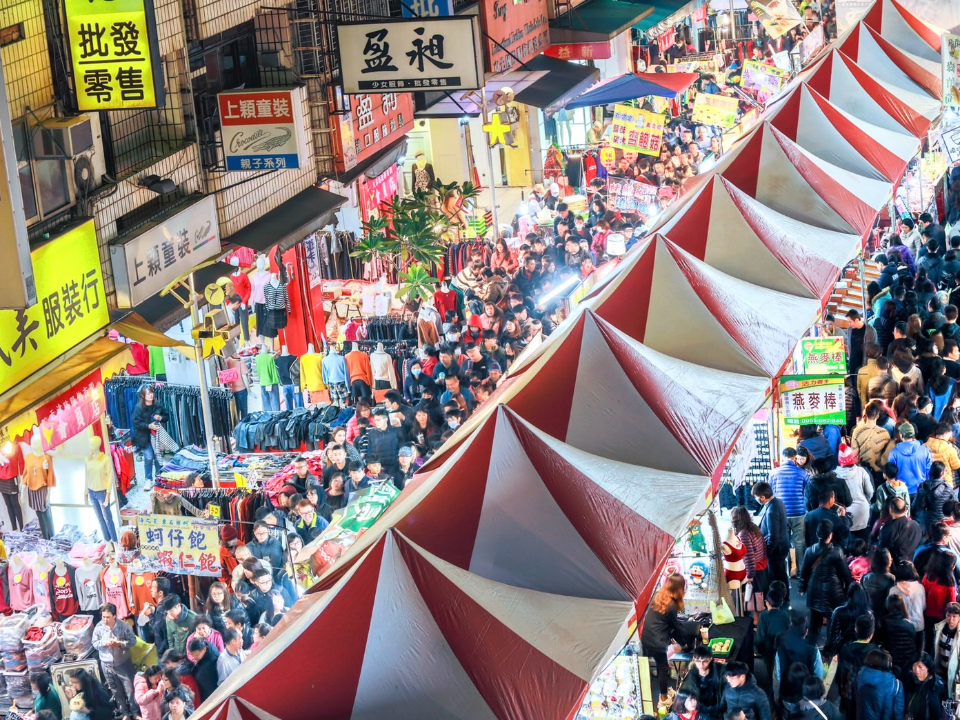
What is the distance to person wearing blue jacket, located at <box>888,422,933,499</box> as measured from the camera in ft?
36.6

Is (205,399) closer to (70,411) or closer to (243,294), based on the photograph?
(70,411)

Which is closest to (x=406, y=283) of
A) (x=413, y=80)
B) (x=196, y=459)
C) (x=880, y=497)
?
(x=413, y=80)

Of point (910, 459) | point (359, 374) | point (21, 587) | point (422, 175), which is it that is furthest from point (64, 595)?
point (422, 175)

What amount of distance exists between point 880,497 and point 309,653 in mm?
5807

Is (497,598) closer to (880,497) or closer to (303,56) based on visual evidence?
(880,497)

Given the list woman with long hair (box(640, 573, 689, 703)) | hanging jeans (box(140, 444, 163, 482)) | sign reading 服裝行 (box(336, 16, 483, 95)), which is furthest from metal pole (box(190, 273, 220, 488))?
woman with long hair (box(640, 573, 689, 703))

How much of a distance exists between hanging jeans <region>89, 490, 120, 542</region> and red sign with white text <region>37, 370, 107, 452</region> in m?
1.97

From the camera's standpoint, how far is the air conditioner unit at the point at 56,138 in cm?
1060

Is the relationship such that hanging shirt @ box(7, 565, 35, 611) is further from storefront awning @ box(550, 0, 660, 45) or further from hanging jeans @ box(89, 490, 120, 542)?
storefront awning @ box(550, 0, 660, 45)

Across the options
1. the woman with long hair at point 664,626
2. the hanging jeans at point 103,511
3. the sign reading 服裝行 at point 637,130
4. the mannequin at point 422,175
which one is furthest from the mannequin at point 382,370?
the mannequin at point 422,175

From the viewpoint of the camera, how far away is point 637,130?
21.2 meters

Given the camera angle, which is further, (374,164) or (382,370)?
(374,164)

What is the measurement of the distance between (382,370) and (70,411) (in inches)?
199

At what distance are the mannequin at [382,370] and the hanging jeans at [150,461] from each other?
8.26ft
